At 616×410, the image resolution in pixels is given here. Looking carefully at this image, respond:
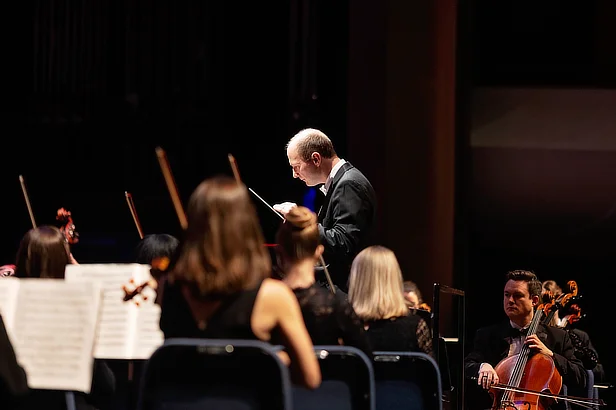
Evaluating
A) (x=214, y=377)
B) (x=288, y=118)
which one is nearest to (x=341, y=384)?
(x=214, y=377)

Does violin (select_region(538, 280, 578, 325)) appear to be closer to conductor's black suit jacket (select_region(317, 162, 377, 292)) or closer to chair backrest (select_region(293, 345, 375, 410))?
conductor's black suit jacket (select_region(317, 162, 377, 292))

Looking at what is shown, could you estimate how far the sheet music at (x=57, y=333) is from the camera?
2486 millimetres

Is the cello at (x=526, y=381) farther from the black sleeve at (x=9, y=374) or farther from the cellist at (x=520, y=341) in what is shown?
the black sleeve at (x=9, y=374)

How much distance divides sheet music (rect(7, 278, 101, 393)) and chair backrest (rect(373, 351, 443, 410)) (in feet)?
2.72

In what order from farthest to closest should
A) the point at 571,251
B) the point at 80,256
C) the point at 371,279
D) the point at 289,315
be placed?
the point at 571,251
the point at 80,256
the point at 371,279
the point at 289,315

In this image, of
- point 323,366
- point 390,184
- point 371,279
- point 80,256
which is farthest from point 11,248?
point 323,366

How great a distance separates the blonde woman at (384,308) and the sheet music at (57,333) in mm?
1136

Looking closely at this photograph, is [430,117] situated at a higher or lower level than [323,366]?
higher

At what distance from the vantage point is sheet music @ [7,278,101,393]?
8.16 ft

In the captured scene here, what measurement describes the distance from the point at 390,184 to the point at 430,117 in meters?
0.52

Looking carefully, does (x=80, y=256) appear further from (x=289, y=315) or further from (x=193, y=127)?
(x=289, y=315)

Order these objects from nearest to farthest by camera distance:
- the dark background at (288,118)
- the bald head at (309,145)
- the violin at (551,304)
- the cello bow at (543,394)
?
the bald head at (309,145), the cello bow at (543,394), the violin at (551,304), the dark background at (288,118)

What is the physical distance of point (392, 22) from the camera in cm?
610

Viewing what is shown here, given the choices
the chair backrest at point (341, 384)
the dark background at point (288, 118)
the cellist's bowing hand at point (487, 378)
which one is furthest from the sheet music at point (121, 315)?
the dark background at point (288, 118)
